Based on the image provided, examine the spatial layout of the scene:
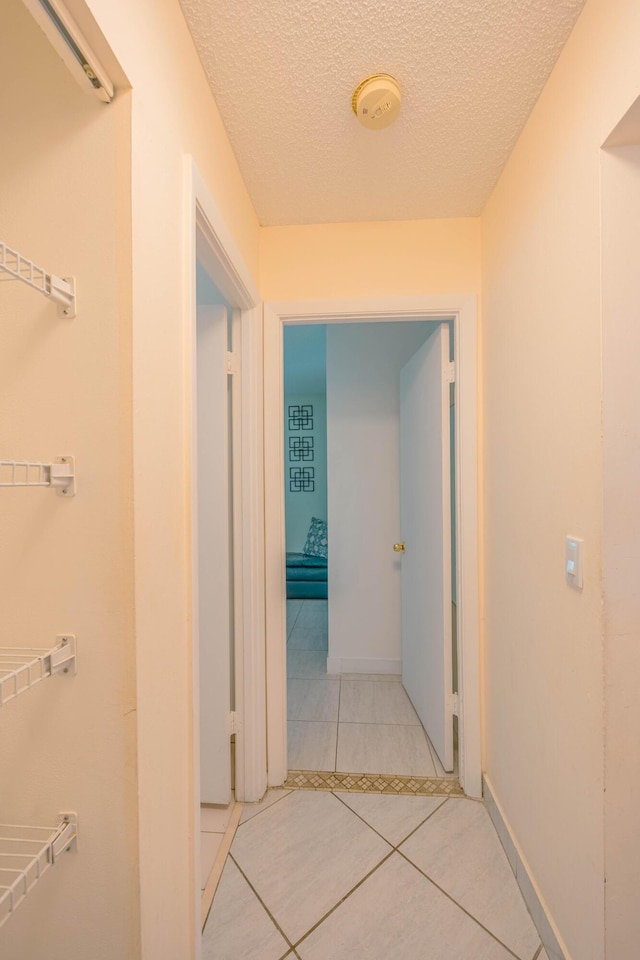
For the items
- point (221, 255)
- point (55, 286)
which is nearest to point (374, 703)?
point (221, 255)

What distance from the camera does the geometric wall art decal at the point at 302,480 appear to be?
5645mm

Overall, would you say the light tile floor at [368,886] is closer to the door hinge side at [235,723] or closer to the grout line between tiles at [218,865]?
the grout line between tiles at [218,865]

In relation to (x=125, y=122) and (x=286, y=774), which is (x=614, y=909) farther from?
(x=125, y=122)

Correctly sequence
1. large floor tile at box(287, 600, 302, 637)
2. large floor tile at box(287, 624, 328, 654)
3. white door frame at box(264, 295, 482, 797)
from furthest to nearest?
large floor tile at box(287, 600, 302, 637)
large floor tile at box(287, 624, 328, 654)
white door frame at box(264, 295, 482, 797)

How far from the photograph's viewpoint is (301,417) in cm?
562

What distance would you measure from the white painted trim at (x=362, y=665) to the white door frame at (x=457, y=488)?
3.31 feet

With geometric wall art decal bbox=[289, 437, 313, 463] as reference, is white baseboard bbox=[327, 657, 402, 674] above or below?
below

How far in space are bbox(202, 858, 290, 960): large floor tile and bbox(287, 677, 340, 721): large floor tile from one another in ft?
3.25

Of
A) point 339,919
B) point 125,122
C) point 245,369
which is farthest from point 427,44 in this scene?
point 339,919

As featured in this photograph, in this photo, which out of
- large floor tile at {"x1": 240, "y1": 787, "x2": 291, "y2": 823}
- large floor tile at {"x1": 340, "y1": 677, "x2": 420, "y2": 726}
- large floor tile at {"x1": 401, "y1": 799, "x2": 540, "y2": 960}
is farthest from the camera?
large floor tile at {"x1": 340, "y1": 677, "x2": 420, "y2": 726}

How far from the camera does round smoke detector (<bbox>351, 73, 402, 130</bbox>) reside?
1105 millimetres

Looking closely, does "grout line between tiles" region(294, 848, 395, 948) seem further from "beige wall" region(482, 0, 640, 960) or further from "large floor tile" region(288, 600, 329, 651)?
"large floor tile" region(288, 600, 329, 651)

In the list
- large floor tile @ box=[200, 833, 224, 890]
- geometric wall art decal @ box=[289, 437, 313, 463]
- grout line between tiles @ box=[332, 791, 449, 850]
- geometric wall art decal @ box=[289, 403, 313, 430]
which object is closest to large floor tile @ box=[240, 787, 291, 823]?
large floor tile @ box=[200, 833, 224, 890]

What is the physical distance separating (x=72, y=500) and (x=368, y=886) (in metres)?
1.52
